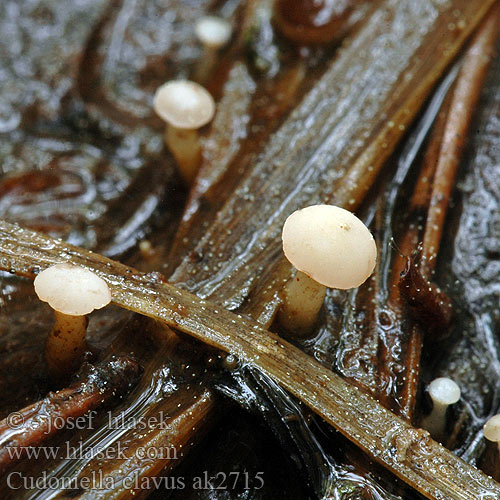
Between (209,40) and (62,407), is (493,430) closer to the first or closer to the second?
(62,407)

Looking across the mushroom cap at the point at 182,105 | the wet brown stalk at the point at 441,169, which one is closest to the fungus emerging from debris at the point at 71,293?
the wet brown stalk at the point at 441,169

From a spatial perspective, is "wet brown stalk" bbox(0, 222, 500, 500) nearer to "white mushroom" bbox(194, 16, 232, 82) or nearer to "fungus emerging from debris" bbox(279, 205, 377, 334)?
"fungus emerging from debris" bbox(279, 205, 377, 334)

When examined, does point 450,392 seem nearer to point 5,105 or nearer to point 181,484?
point 181,484

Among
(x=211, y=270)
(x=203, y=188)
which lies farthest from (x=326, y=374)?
(x=203, y=188)

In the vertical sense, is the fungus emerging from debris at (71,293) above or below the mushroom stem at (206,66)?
below

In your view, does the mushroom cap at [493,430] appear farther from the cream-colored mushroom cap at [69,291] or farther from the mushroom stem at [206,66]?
the mushroom stem at [206,66]

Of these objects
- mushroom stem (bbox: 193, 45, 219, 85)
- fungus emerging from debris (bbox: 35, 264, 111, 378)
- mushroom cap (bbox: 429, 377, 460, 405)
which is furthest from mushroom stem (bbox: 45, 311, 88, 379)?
mushroom stem (bbox: 193, 45, 219, 85)
